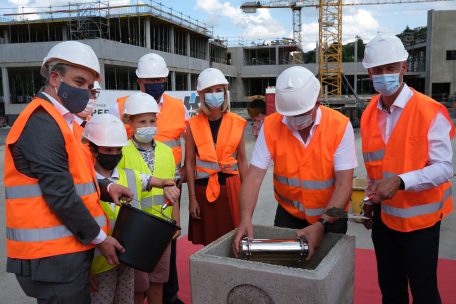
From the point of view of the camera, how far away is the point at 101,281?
2.47m

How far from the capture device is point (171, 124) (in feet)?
11.6

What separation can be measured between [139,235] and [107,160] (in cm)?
56

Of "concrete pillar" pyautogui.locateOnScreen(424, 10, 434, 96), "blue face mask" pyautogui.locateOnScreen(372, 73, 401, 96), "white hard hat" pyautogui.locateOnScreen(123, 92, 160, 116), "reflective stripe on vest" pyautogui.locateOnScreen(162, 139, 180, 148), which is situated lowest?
"reflective stripe on vest" pyautogui.locateOnScreen(162, 139, 180, 148)

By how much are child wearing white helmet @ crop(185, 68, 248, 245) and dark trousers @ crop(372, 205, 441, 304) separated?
1205 mm

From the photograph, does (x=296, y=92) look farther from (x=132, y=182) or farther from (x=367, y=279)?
(x=367, y=279)

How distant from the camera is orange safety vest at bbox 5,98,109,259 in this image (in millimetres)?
1875

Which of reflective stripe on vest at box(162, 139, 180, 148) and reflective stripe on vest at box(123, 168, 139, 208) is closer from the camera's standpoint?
reflective stripe on vest at box(123, 168, 139, 208)

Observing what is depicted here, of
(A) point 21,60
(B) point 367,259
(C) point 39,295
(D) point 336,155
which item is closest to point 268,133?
(D) point 336,155

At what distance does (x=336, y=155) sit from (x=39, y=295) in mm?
1654

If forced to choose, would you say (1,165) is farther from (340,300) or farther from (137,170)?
(340,300)

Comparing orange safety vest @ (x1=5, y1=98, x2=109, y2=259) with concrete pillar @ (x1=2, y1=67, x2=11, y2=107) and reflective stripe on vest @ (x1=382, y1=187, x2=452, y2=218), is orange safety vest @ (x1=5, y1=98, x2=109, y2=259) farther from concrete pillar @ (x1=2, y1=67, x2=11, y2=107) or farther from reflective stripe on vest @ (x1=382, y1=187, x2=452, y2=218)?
concrete pillar @ (x1=2, y1=67, x2=11, y2=107)

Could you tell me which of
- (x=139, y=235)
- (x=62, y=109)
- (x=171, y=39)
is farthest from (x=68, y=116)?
(x=171, y=39)

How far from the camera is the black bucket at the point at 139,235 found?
2180 mm

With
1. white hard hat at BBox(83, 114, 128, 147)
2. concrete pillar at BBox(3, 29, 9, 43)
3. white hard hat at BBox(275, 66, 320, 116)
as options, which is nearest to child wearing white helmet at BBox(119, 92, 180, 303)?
white hard hat at BBox(83, 114, 128, 147)
